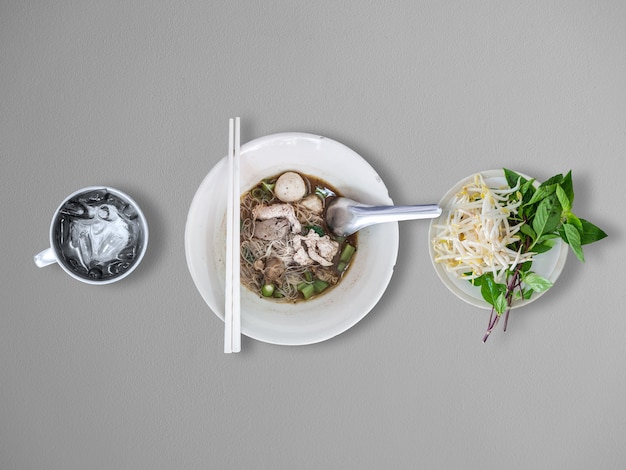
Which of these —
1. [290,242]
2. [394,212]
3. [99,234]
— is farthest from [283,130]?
[99,234]

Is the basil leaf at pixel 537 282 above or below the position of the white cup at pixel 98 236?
below

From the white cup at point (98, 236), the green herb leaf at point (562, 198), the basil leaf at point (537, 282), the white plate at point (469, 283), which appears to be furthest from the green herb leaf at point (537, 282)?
the white cup at point (98, 236)

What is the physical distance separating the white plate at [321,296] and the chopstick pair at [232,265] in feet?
0.18

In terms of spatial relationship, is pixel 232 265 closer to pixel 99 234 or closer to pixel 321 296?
pixel 321 296

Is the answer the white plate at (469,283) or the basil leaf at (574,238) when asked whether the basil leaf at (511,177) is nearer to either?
the white plate at (469,283)

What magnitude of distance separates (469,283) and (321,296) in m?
0.58

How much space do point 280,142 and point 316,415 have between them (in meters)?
1.11

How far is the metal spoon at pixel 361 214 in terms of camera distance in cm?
189

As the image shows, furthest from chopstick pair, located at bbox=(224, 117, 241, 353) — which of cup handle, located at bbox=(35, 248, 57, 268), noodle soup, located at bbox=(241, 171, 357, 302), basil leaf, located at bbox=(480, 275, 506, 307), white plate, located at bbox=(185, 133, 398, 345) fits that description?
basil leaf, located at bbox=(480, 275, 506, 307)

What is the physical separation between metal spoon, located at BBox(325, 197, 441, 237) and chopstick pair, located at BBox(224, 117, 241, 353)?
0.38m

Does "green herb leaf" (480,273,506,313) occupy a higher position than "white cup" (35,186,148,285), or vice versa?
"white cup" (35,186,148,285)

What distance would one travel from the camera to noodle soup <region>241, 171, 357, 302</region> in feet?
6.95

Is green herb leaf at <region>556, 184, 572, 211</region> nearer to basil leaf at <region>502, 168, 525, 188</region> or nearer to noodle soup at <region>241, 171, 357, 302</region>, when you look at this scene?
basil leaf at <region>502, 168, 525, 188</region>

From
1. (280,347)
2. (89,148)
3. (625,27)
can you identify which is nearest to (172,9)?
(89,148)
